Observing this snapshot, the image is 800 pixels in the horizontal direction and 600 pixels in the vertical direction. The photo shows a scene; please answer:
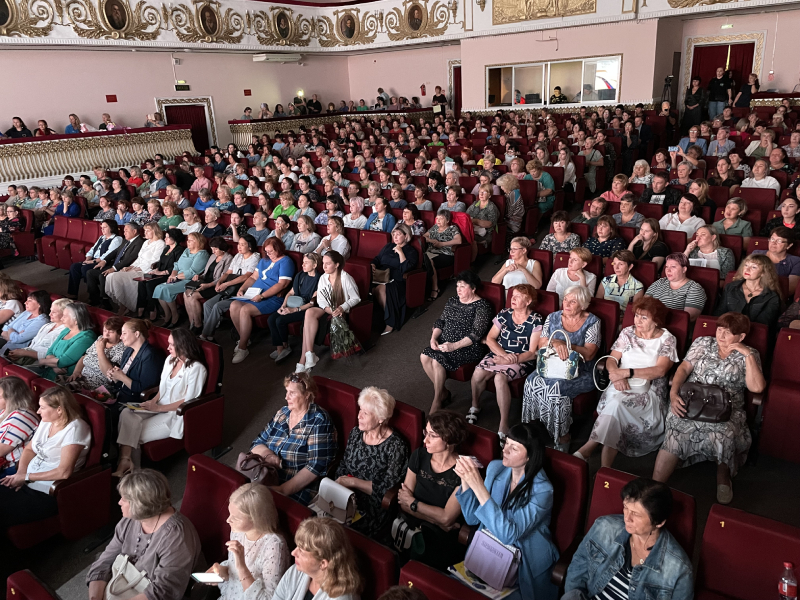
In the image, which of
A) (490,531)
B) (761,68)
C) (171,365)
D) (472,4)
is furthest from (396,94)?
(490,531)

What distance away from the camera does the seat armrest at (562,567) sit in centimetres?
208

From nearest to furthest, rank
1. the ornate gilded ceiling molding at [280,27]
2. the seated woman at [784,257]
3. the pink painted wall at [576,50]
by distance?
1. the seated woman at [784,257]
2. the pink painted wall at [576,50]
3. the ornate gilded ceiling molding at [280,27]

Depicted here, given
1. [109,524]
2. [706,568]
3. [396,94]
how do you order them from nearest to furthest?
1. [706,568]
2. [109,524]
3. [396,94]

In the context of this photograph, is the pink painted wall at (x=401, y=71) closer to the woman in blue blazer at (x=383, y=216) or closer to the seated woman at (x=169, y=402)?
the woman in blue blazer at (x=383, y=216)

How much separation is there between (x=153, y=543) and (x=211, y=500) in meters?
0.29

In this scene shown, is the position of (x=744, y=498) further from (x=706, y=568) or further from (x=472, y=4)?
(x=472, y=4)

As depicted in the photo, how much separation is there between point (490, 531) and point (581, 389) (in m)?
1.31

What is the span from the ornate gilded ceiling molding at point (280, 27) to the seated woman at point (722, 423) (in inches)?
600

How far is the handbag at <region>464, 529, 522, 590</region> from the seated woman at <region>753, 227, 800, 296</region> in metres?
2.75

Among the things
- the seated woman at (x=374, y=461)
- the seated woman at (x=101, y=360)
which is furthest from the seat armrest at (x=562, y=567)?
the seated woman at (x=101, y=360)

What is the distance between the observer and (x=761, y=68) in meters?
12.4

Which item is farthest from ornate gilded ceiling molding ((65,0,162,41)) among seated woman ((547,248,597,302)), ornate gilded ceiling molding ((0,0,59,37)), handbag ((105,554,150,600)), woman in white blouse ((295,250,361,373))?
handbag ((105,554,150,600))

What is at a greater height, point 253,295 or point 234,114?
point 234,114

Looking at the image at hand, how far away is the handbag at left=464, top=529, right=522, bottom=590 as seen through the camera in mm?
2131
